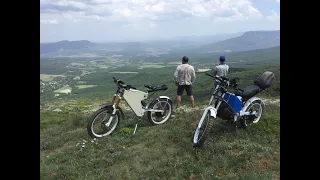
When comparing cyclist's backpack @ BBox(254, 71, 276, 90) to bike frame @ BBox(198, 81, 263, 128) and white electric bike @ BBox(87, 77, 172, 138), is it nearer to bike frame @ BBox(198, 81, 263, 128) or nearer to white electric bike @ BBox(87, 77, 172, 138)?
bike frame @ BBox(198, 81, 263, 128)

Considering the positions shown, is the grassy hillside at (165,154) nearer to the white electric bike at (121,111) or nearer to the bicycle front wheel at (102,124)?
the bicycle front wheel at (102,124)

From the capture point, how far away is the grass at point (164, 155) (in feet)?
23.0

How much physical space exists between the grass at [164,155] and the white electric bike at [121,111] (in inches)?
16.2

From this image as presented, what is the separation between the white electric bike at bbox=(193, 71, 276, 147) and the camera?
28.5 feet

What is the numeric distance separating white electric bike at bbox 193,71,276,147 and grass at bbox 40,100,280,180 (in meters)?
0.35

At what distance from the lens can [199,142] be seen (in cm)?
848

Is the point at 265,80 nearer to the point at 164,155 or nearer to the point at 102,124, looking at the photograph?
the point at 164,155

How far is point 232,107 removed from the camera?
960cm

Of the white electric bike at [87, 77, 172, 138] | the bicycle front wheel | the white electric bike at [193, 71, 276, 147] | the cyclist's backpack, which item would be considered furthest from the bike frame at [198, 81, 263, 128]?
the bicycle front wheel

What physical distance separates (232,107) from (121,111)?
Result: 12.7ft
